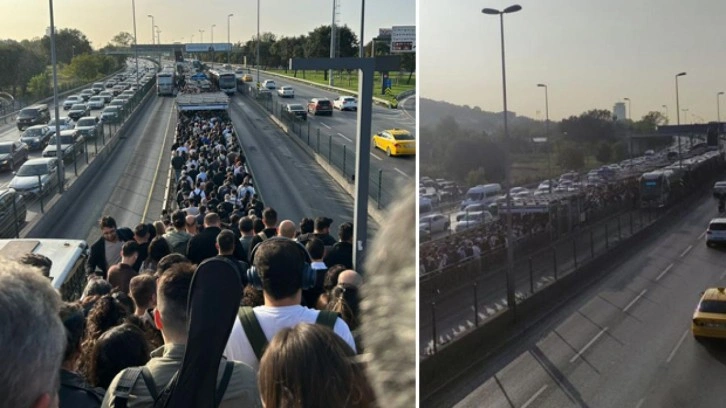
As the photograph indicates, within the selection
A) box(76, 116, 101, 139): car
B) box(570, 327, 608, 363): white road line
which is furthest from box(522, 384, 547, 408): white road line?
box(76, 116, 101, 139): car

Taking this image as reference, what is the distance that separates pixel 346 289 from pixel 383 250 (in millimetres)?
1276

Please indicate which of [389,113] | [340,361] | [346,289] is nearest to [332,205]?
[389,113]

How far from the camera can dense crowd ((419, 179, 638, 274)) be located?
5.77ft

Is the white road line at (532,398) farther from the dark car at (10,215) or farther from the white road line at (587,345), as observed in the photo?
the dark car at (10,215)

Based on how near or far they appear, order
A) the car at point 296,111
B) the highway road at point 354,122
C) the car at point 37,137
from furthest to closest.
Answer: the car at point 296,111
the car at point 37,137
the highway road at point 354,122

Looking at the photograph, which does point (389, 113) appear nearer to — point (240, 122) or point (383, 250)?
point (383, 250)

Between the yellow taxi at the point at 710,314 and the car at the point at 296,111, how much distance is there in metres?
20.4

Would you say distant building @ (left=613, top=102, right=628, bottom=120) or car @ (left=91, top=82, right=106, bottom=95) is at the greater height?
car @ (left=91, top=82, right=106, bottom=95)

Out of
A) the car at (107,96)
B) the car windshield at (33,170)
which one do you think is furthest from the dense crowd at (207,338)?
the car at (107,96)

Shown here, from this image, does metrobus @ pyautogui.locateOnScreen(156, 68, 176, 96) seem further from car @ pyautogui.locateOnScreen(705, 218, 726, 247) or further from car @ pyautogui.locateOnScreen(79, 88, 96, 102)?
car @ pyautogui.locateOnScreen(705, 218, 726, 247)

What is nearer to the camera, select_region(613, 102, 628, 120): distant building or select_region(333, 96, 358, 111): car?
select_region(613, 102, 628, 120): distant building

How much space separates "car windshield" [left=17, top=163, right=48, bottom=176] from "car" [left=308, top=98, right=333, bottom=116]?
10.3m

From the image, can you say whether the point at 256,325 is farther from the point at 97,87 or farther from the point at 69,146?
the point at 97,87

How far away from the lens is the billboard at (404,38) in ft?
6.17
